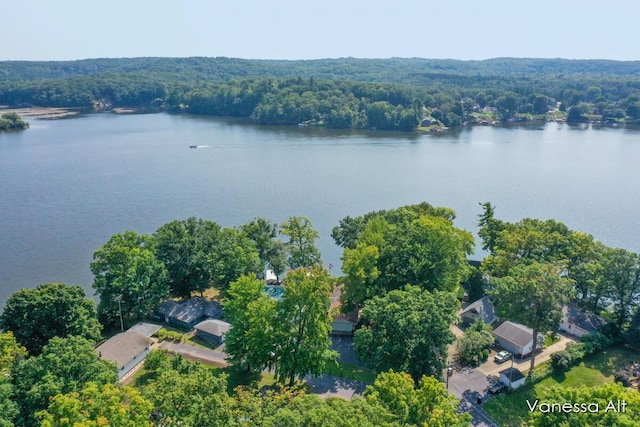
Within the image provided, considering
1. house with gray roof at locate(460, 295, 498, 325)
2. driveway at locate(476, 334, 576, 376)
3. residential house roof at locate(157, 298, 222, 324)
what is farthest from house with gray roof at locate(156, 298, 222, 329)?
driveway at locate(476, 334, 576, 376)

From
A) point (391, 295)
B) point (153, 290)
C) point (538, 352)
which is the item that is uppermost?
point (391, 295)

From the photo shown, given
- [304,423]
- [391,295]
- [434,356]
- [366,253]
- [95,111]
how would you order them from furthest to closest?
1. [95,111]
2. [366,253]
3. [391,295]
4. [434,356]
5. [304,423]

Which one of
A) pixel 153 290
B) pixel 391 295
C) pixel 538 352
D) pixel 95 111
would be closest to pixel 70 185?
pixel 153 290

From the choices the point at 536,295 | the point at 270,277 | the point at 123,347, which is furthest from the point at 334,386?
the point at 270,277

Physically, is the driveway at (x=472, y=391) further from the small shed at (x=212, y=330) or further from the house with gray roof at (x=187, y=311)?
the house with gray roof at (x=187, y=311)

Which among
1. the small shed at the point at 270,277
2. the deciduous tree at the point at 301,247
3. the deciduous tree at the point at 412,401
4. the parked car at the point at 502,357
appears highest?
the deciduous tree at the point at 412,401

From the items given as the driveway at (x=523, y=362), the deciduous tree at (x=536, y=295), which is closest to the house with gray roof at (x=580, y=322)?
the driveway at (x=523, y=362)

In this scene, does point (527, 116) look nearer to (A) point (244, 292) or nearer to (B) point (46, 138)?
(B) point (46, 138)
